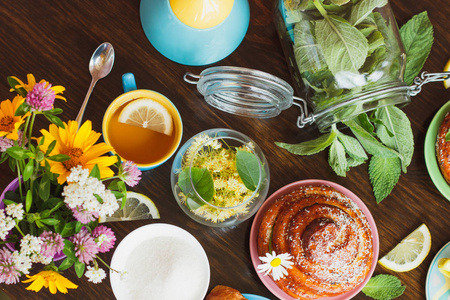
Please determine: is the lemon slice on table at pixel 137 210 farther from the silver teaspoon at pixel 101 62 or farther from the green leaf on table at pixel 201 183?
the silver teaspoon at pixel 101 62

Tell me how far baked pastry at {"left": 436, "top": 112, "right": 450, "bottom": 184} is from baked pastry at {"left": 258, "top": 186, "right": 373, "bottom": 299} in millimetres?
227

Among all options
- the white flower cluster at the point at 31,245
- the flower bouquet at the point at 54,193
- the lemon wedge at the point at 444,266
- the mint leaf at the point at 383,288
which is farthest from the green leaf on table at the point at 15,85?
the lemon wedge at the point at 444,266

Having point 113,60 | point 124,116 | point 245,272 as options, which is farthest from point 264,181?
point 113,60

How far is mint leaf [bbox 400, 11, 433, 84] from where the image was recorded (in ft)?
3.10

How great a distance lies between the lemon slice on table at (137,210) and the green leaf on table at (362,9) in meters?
0.57

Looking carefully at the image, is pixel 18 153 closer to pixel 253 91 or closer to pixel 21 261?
pixel 21 261

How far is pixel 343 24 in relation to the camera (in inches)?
30.5

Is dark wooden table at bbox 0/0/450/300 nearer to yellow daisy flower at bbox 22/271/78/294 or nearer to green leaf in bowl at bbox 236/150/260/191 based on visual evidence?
green leaf in bowl at bbox 236/150/260/191

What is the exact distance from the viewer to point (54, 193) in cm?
72

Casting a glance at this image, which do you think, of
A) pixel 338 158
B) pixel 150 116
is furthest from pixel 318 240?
pixel 150 116

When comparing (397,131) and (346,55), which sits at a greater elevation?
(346,55)

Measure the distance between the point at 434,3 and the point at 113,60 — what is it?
30.3 inches

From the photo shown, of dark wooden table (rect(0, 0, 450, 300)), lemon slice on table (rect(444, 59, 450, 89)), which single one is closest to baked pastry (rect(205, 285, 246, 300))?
dark wooden table (rect(0, 0, 450, 300))

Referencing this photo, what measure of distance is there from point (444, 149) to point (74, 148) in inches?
30.9
